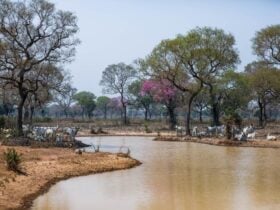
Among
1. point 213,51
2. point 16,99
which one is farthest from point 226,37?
point 16,99

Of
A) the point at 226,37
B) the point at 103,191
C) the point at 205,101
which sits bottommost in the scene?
the point at 103,191

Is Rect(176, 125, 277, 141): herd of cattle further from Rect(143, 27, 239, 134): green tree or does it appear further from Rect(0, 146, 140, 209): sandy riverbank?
Rect(0, 146, 140, 209): sandy riverbank

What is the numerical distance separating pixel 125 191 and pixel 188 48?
37058mm

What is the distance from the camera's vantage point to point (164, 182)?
2231cm

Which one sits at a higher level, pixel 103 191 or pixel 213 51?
pixel 213 51

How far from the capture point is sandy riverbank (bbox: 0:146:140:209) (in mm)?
18000

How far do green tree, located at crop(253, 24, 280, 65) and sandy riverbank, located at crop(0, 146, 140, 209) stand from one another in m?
31.8

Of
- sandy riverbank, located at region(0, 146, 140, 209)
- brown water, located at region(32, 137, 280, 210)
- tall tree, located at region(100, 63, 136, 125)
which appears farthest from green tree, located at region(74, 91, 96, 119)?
brown water, located at region(32, 137, 280, 210)

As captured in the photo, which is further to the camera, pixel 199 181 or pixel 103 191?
pixel 199 181

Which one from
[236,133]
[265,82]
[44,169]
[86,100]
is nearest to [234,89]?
[265,82]

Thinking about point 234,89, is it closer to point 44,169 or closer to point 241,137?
point 241,137

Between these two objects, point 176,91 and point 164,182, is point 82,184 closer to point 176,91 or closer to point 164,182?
point 164,182

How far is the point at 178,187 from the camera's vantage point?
68.9ft

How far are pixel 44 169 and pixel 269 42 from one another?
1524 inches
